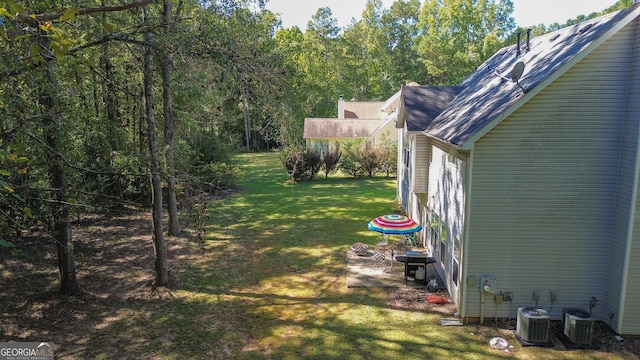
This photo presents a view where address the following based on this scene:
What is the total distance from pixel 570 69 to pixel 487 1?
45990 mm

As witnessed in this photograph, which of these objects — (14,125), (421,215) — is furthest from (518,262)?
(14,125)

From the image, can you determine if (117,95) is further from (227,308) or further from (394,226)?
(394,226)

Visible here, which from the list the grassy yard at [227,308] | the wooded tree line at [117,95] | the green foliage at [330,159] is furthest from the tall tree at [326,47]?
the grassy yard at [227,308]

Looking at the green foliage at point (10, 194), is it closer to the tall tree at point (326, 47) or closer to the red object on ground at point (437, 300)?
the red object on ground at point (437, 300)

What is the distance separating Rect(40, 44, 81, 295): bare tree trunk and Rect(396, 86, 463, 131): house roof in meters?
10.3

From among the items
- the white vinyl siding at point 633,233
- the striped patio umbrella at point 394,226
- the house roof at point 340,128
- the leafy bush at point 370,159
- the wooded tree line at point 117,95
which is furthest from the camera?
the house roof at point 340,128

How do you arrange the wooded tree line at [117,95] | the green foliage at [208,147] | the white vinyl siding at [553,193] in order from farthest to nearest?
the green foliage at [208,147] < the white vinyl siding at [553,193] < the wooded tree line at [117,95]

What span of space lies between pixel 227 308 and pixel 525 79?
926cm

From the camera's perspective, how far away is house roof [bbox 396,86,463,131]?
46.9 ft

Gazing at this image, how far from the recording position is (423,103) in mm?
15180

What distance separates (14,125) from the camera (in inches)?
263

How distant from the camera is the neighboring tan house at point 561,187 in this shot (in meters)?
8.57

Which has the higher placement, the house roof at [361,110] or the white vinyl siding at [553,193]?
the house roof at [361,110]

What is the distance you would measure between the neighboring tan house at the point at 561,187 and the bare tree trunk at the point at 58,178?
8153 millimetres
